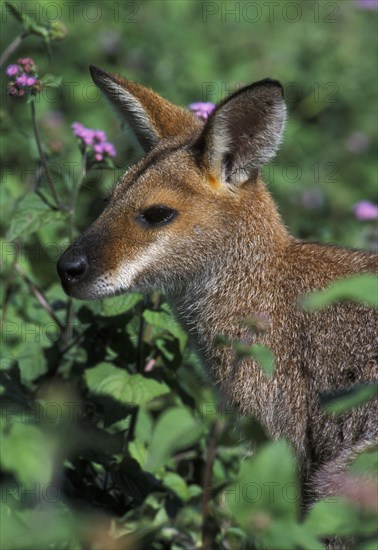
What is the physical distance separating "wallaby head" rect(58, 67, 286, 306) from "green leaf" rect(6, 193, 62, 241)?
0.34 metres

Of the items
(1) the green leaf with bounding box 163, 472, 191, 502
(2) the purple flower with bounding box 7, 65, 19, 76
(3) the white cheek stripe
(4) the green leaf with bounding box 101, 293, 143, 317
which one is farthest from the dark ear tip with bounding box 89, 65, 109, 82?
(1) the green leaf with bounding box 163, 472, 191, 502

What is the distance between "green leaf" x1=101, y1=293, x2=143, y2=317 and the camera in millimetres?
4656

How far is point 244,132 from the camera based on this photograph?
445 centimetres

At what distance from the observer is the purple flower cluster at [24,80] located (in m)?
4.62

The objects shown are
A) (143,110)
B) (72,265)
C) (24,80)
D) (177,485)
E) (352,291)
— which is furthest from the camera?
(143,110)

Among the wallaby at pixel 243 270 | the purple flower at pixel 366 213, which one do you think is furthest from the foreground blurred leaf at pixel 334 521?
the purple flower at pixel 366 213

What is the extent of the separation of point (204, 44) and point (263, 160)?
5.87 m

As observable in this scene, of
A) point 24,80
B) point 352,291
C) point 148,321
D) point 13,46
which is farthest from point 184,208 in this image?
point 352,291

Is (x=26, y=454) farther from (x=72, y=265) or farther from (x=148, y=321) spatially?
(x=148, y=321)

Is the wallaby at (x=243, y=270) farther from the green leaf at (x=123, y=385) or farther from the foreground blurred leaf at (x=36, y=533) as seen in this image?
the foreground blurred leaf at (x=36, y=533)

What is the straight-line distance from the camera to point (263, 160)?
456 cm

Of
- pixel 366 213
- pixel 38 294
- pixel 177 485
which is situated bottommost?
pixel 177 485

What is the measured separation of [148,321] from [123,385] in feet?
0.99

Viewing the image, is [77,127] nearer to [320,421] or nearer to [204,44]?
[320,421]
